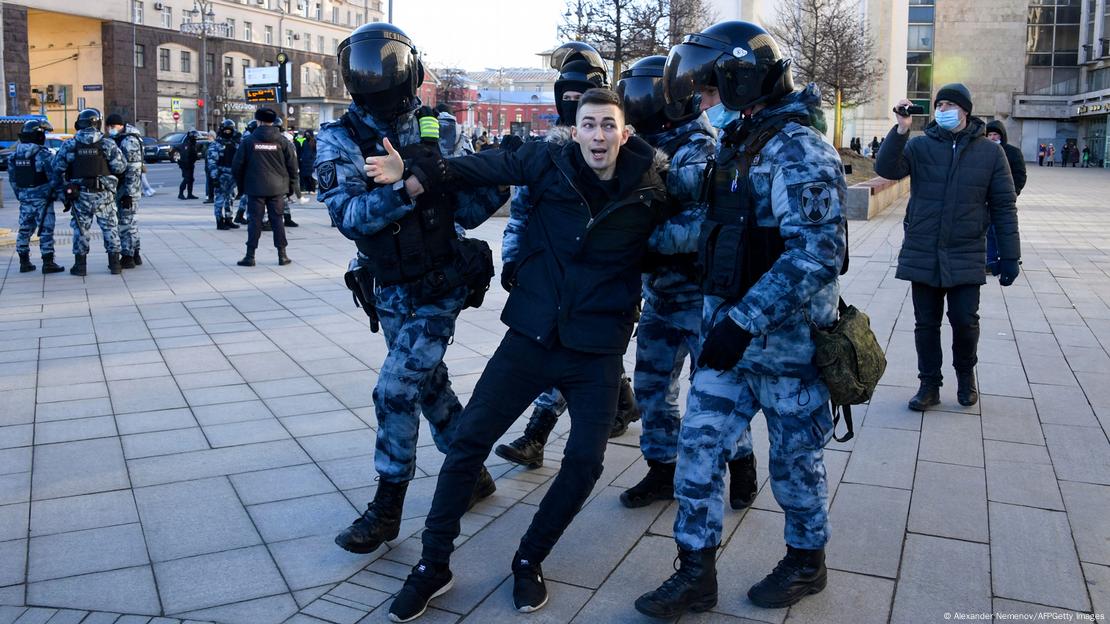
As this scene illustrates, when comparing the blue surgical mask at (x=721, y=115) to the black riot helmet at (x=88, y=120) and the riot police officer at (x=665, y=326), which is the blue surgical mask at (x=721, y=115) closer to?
the riot police officer at (x=665, y=326)

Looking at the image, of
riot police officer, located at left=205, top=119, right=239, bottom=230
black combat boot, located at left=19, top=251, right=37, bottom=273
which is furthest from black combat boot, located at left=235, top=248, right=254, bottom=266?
riot police officer, located at left=205, top=119, right=239, bottom=230

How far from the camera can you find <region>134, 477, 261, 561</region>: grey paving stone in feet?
13.4

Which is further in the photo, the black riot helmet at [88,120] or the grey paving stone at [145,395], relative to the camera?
the black riot helmet at [88,120]

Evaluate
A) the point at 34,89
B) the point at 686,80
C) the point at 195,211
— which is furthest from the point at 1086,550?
the point at 34,89

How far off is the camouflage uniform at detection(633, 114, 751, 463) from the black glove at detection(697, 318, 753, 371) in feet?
2.52

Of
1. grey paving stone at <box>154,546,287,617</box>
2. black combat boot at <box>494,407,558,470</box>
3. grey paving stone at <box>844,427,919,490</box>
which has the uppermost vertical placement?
black combat boot at <box>494,407,558,470</box>

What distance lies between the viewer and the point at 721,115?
358 centimetres

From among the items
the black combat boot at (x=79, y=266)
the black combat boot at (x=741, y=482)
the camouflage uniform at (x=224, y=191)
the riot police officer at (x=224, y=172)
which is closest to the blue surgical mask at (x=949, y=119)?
the black combat boot at (x=741, y=482)

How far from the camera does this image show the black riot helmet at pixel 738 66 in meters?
3.45

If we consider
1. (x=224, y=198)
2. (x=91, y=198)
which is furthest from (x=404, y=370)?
(x=224, y=198)

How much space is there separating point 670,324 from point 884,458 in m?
1.56

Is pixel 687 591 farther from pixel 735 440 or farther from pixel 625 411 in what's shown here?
pixel 625 411

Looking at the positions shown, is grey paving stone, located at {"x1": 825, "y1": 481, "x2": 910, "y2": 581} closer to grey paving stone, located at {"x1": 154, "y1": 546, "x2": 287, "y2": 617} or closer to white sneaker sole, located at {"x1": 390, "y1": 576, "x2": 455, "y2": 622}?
white sneaker sole, located at {"x1": 390, "y1": 576, "x2": 455, "y2": 622}

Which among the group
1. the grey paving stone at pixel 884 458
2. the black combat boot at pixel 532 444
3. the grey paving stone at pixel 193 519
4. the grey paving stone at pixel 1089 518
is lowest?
the grey paving stone at pixel 193 519
